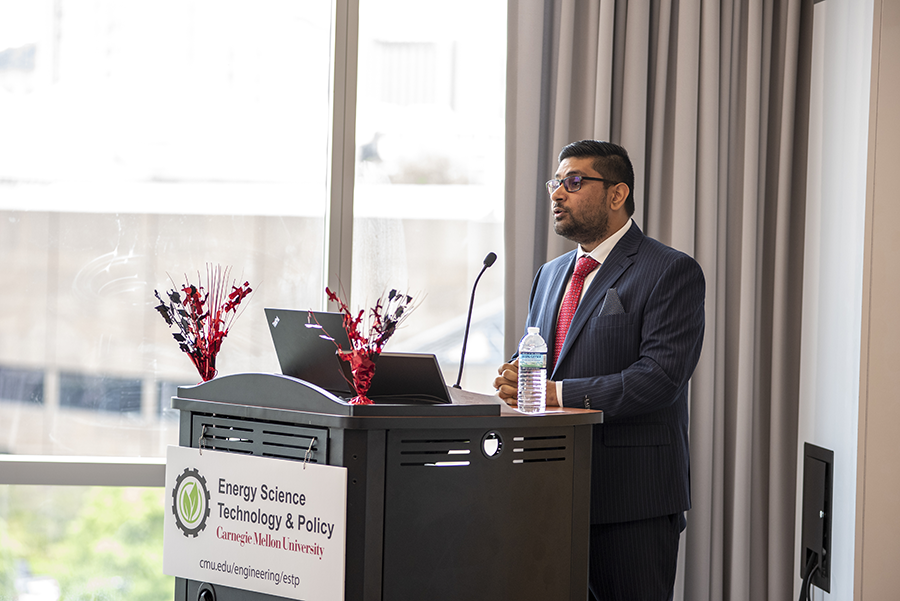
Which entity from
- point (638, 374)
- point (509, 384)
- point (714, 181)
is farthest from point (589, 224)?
point (714, 181)

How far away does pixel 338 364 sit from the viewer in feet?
4.79

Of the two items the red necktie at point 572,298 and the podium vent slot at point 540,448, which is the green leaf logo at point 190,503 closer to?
the podium vent slot at point 540,448

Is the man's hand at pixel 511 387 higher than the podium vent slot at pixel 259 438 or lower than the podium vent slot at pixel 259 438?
higher

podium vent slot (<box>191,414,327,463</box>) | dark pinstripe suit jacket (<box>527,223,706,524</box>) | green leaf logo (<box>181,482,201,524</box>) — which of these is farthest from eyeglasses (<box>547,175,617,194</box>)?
green leaf logo (<box>181,482,201,524</box>)

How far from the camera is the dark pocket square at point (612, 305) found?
2.05 meters

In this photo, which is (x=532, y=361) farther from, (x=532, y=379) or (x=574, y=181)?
(x=574, y=181)

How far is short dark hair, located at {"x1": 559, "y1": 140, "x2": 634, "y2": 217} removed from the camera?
7.42 feet

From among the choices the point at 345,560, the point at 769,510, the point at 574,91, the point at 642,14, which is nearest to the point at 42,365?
the point at 345,560

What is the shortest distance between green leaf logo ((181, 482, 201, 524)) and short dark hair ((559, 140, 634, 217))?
145 centimetres

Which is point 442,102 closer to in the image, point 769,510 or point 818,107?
point 818,107

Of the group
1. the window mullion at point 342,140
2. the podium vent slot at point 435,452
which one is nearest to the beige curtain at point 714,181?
the window mullion at point 342,140

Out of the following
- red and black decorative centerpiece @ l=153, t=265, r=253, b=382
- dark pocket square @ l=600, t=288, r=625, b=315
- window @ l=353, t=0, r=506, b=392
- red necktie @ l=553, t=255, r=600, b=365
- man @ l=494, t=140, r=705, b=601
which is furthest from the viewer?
window @ l=353, t=0, r=506, b=392

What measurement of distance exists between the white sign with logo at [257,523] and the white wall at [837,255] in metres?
1.82

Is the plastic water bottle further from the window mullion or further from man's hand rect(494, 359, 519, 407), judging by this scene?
the window mullion
